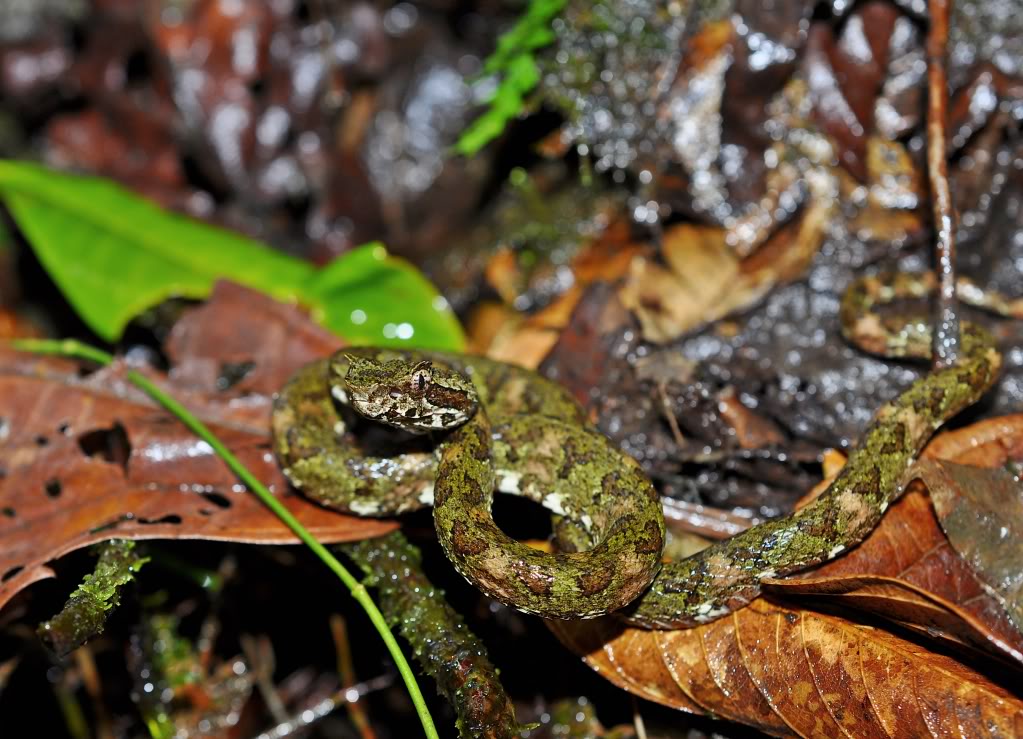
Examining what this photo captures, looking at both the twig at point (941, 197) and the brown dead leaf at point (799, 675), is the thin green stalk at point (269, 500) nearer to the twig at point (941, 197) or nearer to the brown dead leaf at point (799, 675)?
the brown dead leaf at point (799, 675)

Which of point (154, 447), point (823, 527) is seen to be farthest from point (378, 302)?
point (823, 527)

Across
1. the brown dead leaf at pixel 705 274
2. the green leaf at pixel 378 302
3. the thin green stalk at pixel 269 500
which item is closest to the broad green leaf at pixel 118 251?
the green leaf at pixel 378 302

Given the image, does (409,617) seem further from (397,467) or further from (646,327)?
(646,327)

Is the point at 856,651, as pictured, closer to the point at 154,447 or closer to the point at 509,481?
the point at 509,481

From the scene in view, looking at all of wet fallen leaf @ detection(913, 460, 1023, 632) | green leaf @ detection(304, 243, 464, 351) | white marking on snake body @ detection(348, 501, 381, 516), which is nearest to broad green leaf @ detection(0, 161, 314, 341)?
green leaf @ detection(304, 243, 464, 351)

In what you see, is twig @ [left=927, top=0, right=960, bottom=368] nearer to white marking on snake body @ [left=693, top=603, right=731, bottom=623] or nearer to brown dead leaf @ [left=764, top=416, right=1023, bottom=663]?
brown dead leaf @ [left=764, top=416, right=1023, bottom=663]

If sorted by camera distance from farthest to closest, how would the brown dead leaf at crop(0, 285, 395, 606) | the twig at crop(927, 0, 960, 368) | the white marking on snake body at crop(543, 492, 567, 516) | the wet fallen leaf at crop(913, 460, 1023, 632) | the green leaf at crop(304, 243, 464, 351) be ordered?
the green leaf at crop(304, 243, 464, 351) → the twig at crop(927, 0, 960, 368) → the white marking on snake body at crop(543, 492, 567, 516) → the brown dead leaf at crop(0, 285, 395, 606) → the wet fallen leaf at crop(913, 460, 1023, 632)

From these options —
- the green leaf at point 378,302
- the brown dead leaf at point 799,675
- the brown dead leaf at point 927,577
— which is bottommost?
the brown dead leaf at point 799,675
